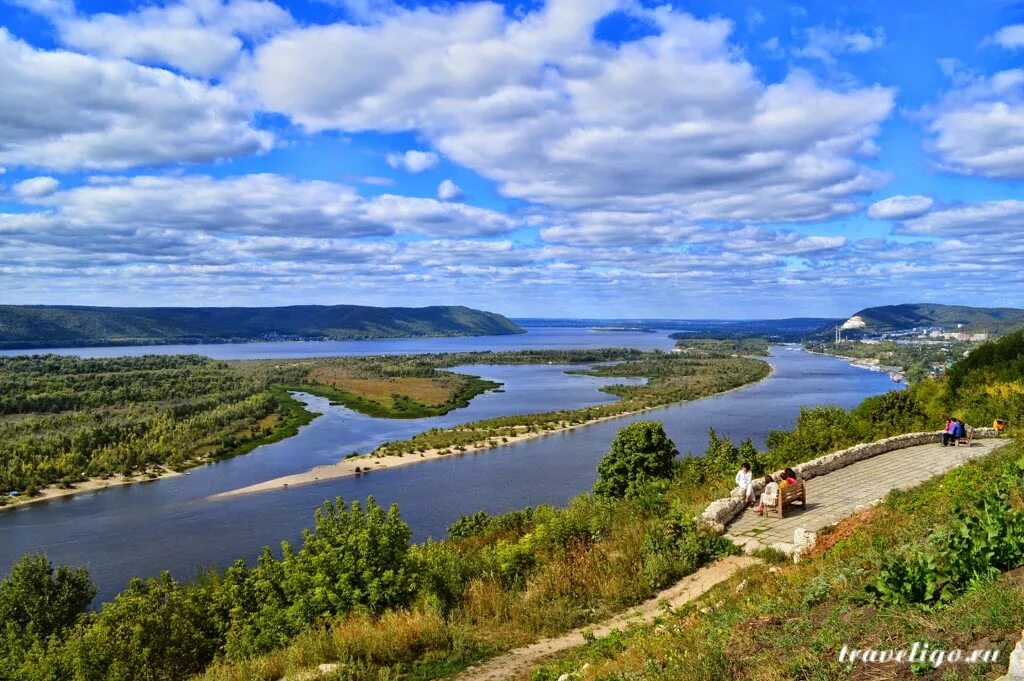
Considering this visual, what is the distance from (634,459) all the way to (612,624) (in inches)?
1055

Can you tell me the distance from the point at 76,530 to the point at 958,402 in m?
58.0

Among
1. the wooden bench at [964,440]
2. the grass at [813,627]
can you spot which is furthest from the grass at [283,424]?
the grass at [813,627]

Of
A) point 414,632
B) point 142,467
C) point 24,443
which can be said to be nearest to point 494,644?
point 414,632

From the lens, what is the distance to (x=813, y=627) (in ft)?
19.5

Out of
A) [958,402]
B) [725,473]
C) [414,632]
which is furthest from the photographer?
[958,402]

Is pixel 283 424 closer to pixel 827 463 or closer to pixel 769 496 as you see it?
pixel 827 463

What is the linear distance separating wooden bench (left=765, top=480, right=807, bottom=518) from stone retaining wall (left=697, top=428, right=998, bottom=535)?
2.19 ft

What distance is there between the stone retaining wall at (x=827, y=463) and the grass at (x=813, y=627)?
266 centimetres

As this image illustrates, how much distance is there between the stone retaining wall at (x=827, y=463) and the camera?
472 inches

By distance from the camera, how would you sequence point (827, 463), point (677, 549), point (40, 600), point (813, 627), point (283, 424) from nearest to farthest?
point (813, 627) → point (677, 549) → point (827, 463) → point (40, 600) → point (283, 424)

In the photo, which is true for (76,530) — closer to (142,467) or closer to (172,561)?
(172,561)

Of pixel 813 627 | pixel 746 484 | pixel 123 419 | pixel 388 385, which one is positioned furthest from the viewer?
pixel 388 385

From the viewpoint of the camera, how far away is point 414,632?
813cm

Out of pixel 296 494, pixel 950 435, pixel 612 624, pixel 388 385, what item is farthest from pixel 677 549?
pixel 388 385
